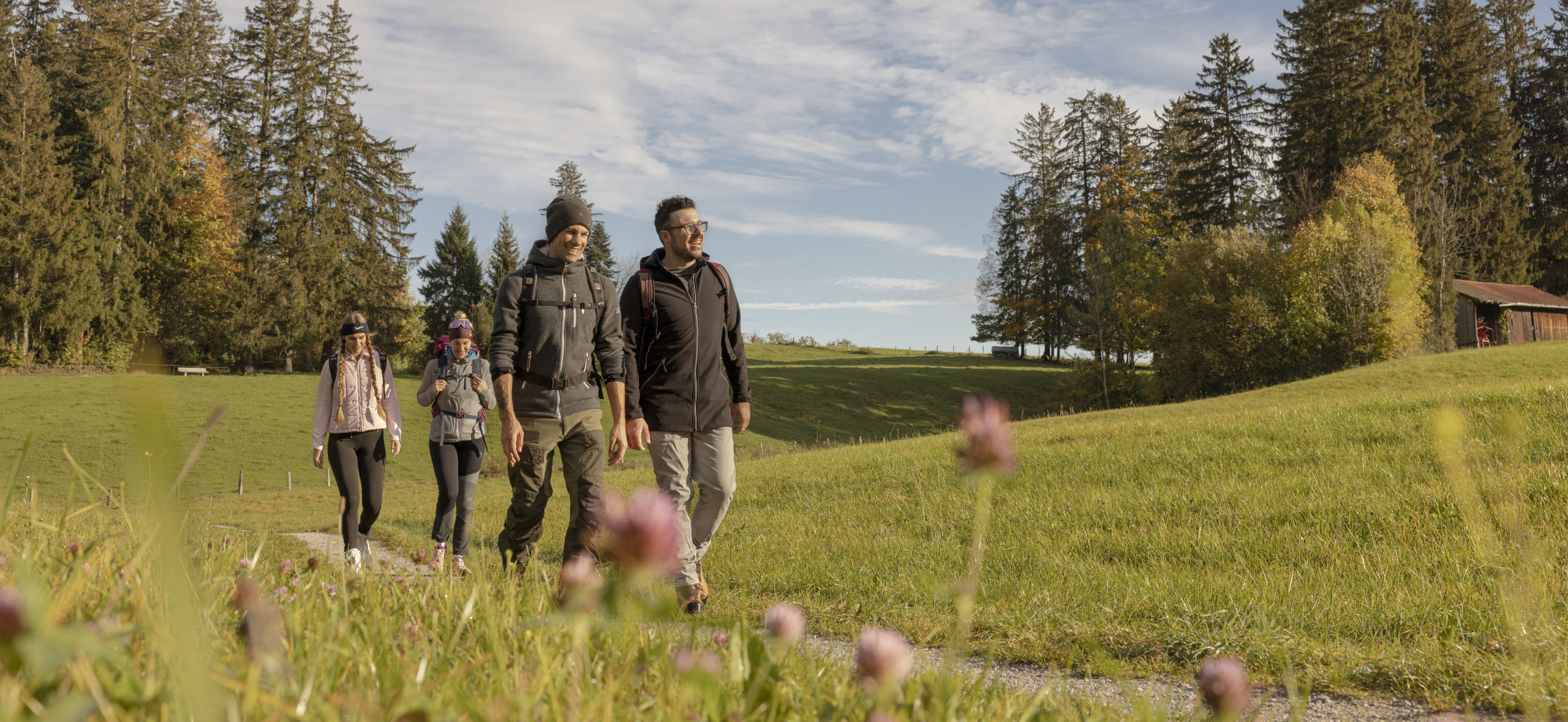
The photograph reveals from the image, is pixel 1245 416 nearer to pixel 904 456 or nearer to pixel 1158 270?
pixel 904 456

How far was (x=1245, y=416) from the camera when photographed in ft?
43.7

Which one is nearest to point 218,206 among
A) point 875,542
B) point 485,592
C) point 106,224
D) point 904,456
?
point 106,224

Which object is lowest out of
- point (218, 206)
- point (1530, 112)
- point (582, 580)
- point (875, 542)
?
point (875, 542)

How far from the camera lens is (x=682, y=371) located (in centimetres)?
550

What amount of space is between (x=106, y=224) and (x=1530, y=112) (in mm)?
83803

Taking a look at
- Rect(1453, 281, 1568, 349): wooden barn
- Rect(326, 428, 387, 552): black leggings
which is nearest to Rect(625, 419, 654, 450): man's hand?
Rect(326, 428, 387, 552): black leggings

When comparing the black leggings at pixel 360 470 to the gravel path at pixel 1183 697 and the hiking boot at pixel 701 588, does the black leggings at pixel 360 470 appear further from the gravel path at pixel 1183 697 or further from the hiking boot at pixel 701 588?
the gravel path at pixel 1183 697

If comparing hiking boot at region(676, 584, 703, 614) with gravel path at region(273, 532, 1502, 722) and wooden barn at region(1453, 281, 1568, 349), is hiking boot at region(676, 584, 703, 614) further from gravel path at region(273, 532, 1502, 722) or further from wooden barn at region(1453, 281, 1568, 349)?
wooden barn at region(1453, 281, 1568, 349)

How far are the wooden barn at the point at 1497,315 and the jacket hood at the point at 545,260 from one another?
172 ft

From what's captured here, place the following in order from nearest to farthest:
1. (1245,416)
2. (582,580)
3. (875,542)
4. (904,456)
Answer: (582,580) → (875,542) → (1245,416) → (904,456)

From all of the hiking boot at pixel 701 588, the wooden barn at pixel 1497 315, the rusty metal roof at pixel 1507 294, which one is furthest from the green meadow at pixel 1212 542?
the wooden barn at pixel 1497 315

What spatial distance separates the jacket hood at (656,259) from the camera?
564 cm

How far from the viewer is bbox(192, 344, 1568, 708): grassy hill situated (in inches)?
167

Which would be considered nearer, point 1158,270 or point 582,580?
point 582,580
